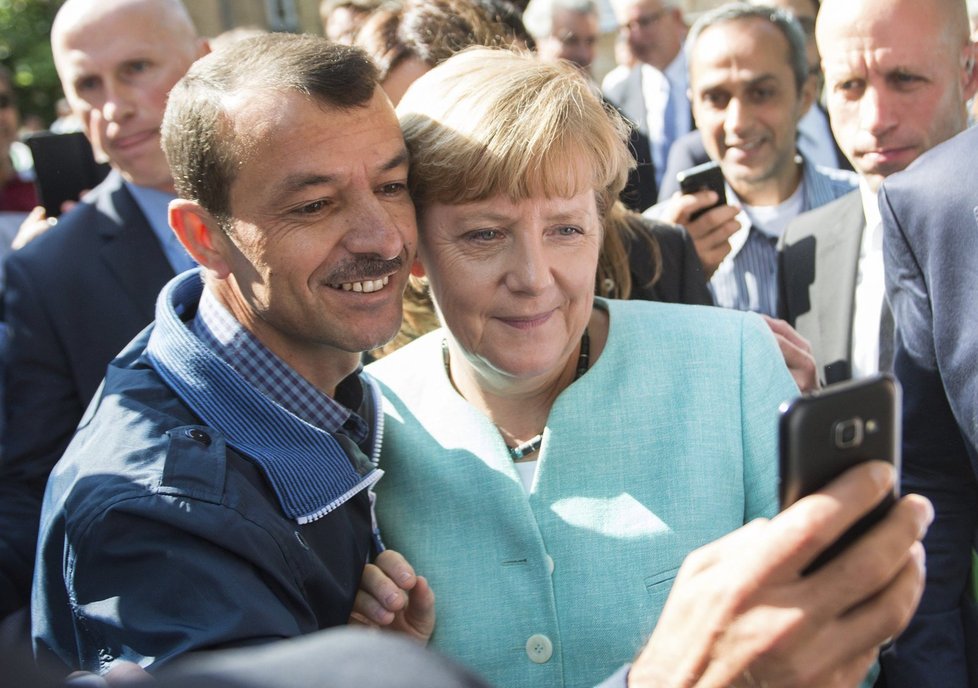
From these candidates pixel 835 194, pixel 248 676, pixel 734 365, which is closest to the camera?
pixel 248 676

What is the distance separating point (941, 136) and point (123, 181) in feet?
8.45

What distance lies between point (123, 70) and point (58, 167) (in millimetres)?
543

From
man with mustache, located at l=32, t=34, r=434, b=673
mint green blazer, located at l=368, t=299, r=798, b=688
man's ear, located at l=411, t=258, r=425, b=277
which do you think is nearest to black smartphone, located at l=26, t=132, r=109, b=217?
man with mustache, located at l=32, t=34, r=434, b=673

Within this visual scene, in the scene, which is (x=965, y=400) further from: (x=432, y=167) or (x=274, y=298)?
(x=274, y=298)

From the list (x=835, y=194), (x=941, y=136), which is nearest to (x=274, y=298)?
(x=941, y=136)

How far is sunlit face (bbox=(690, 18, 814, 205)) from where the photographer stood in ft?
13.9

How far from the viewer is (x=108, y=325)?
2.99 metres

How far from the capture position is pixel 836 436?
112 centimetres

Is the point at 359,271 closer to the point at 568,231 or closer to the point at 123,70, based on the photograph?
the point at 568,231

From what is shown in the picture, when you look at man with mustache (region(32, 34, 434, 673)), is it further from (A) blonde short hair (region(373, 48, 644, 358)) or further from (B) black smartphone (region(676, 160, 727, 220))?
(B) black smartphone (region(676, 160, 727, 220))

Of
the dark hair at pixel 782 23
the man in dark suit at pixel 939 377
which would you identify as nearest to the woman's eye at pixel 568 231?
the man in dark suit at pixel 939 377

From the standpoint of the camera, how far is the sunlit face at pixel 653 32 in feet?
23.0

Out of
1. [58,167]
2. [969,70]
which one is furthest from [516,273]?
[58,167]

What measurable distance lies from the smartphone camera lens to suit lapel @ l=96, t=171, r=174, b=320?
236cm
